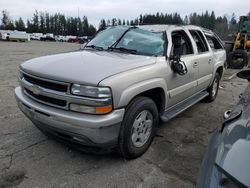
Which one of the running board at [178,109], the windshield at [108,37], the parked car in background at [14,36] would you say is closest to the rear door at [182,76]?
the running board at [178,109]

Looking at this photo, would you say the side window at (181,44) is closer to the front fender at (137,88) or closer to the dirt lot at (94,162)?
the front fender at (137,88)

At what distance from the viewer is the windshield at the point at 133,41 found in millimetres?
3979

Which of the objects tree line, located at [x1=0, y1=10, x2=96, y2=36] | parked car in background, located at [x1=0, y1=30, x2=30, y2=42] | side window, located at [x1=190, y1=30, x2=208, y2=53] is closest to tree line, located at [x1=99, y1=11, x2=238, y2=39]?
side window, located at [x1=190, y1=30, x2=208, y2=53]

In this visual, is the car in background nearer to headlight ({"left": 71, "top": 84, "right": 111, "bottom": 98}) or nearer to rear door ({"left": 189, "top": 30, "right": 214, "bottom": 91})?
headlight ({"left": 71, "top": 84, "right": 111, "bottom": 98})

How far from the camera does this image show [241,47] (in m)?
13.6

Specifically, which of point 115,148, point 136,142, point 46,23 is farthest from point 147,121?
point 46,23

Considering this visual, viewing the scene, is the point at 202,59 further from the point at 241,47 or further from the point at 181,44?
the point at 241,47

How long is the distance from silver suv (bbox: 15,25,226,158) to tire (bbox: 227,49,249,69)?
30.0ft

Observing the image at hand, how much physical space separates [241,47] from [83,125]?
1294 centimetres

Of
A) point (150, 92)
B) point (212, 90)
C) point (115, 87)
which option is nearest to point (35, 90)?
point (115, 87)

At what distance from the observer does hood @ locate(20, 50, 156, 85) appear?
9.45 feet

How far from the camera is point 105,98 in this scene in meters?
2.78

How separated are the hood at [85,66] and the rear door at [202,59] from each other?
5.58ft

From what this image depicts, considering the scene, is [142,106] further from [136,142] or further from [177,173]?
[177,173]
